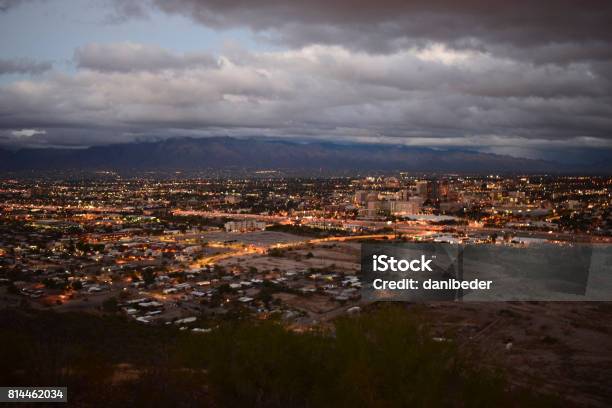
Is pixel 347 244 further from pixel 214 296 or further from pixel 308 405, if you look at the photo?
pixel 308 405

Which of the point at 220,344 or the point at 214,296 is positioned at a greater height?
the point at 220,344

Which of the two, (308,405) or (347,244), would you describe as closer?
(308,405)

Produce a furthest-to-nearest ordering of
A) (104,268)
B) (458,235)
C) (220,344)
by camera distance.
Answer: (458,235) < (104,268) < (220,344)

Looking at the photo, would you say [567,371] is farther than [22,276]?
No

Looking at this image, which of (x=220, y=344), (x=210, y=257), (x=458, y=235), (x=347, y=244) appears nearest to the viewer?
(x=220, y=344)

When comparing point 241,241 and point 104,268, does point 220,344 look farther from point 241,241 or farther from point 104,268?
point 241,241

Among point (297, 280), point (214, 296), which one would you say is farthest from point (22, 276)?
point (297, 280)

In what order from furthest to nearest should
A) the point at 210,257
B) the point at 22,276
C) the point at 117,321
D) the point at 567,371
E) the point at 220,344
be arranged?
the point at 210,257, the point at 22,276, the point at 117,321, the point at 567,371, the point at 220,344

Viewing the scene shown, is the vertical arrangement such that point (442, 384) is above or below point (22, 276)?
above

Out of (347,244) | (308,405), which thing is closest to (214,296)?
(308,405)
